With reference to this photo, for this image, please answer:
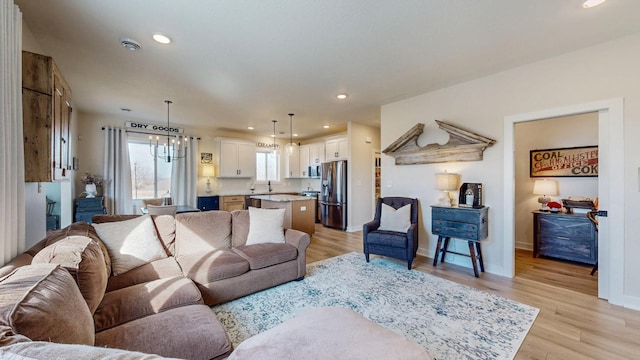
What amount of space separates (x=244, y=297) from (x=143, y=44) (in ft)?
9.30

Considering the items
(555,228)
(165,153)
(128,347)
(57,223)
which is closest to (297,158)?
(165,153)

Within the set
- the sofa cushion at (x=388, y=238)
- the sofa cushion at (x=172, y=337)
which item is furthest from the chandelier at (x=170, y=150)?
the sofa cushion at (x=172, y=337)

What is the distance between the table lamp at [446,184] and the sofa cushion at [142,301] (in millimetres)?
3321

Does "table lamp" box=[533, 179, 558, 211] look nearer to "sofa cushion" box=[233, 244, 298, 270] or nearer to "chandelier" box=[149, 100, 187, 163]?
"sofa cushion" box=[233, 244, 298, 270]

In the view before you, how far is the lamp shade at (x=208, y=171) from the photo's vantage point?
22.1 feet

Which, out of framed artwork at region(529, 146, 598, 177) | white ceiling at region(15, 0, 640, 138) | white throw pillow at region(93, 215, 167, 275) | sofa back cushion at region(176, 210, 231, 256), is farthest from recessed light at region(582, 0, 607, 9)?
white throw pillow at region(93, 215, 167, 275)

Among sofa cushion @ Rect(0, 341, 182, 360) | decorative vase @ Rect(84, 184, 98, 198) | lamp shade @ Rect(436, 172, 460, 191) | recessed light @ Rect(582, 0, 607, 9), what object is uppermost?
recessed light @ Rect(582, 0, 607, 9)

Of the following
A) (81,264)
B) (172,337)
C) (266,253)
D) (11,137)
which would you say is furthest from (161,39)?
(172,337)

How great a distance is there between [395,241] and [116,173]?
18.7 ft

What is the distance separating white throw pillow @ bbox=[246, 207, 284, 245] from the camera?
3.21 m

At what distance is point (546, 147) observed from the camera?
14.2 feet

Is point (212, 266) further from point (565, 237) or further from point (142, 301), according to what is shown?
point (565, 237)

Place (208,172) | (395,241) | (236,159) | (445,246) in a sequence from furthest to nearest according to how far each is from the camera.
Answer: (236,159)
(208,172)
(445,246)
(395,241)

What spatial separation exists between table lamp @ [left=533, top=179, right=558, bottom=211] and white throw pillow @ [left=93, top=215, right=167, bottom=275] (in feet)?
18.0
